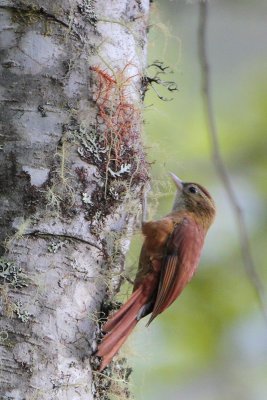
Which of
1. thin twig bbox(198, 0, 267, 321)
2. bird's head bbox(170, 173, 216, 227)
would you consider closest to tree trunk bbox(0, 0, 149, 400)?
thin twig bbox(198, 0, 267, 321)

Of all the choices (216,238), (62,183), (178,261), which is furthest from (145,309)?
(216,238)

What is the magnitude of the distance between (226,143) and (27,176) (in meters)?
2.56

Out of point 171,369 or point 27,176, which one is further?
point 171,369

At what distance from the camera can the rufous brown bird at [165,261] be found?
3.05m

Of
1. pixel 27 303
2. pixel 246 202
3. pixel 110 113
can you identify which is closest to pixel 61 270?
pixel 27 303

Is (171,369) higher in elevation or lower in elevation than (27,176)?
lower

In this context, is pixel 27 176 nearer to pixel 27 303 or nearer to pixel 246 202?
pixel 27 303

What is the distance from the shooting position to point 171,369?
4.93 metres

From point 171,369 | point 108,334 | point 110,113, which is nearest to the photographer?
point 108,334

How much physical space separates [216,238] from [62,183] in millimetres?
2460

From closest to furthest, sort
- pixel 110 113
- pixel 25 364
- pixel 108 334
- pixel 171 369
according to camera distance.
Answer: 1. pixel 25 364
2. pixel 108 334
3. pixel 110 113
4. pixel 171 369

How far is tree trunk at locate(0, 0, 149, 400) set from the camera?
111 inches

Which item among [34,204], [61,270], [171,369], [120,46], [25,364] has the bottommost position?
[171,369]

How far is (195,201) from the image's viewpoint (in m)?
4.33
